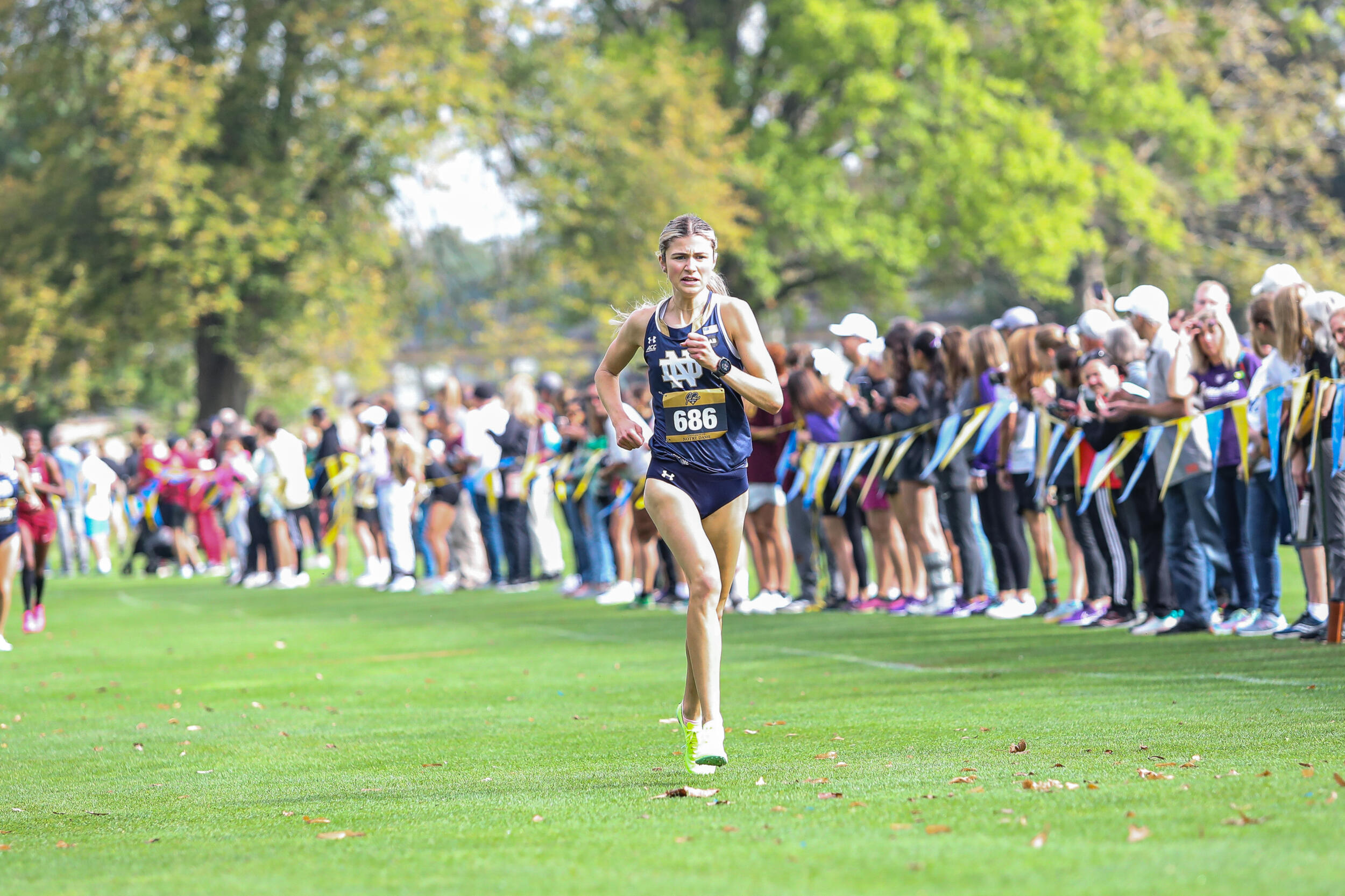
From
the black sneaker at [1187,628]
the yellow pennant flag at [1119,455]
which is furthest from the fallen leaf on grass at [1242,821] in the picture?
the yellow pennant flag at [1119,455]

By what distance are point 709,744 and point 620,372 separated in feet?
5.47

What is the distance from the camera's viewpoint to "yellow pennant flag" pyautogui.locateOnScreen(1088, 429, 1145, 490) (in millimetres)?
12531

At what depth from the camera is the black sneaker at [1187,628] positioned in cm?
1199

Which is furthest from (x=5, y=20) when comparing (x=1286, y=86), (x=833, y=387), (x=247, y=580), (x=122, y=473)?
(x=1286, y=86)

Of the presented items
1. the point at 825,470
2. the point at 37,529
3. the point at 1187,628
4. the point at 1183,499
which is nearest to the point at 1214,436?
the point at 1183,499

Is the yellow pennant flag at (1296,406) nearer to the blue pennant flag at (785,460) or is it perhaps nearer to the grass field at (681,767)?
the grass field at (681,767)

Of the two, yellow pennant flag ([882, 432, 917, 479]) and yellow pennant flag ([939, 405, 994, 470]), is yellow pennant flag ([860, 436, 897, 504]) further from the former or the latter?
yellow pennant flag ([939, 405, 994, 470])

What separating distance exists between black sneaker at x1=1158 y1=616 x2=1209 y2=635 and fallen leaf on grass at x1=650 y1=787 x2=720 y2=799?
20.6 feet

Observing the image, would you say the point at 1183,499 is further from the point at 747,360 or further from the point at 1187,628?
the point at 747,360

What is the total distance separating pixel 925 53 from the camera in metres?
38.0

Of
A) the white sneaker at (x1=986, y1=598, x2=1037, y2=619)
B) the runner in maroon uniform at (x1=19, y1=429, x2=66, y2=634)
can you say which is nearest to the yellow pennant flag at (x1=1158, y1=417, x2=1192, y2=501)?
the white sneaker at (x1=986, y1=598, x2=1037, y2=619)

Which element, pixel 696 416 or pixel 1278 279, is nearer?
pixel 696 416

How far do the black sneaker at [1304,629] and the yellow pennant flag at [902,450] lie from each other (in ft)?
14.0

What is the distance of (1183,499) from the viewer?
39.3ft
